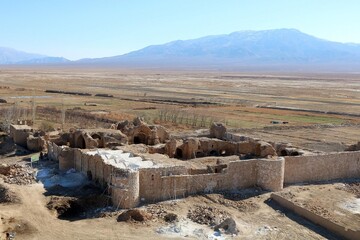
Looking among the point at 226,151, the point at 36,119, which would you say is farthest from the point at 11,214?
the point at 36,119

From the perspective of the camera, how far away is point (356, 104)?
3184 inches

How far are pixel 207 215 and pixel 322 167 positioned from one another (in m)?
9.55

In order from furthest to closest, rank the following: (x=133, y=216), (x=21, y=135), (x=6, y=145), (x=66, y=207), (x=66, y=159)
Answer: (x=21, y=135), (x=6, y=145), (x=66, y=159), (x=66, y=207), (x=133, y=216)

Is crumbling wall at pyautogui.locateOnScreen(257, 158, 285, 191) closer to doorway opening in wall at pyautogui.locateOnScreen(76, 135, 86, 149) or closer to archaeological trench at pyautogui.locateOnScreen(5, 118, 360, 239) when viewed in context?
archaeological trench at pyautogui.locateOnScreen(5, 118, 360, 239)

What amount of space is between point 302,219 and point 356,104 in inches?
2539

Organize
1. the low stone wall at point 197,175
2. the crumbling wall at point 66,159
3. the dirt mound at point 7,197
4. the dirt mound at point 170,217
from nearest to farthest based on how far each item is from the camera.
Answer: the dirt mound at point 170,217
the low stone wall at point 197,175
the dirt mound at point 7,197
the crumbling wall at point 66,159

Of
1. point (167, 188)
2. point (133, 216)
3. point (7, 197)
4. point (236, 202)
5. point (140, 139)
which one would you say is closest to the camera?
point (133, 216)

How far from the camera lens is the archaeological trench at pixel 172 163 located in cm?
2236

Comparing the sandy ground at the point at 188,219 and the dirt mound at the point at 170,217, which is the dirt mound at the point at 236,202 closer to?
the sandy ground at the point at 188,219

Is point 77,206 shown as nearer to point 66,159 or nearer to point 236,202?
point 66,159

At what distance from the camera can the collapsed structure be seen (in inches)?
880

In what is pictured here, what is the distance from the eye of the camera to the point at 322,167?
27.4 m

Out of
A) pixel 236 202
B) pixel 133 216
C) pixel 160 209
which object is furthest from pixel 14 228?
pixel 236 202

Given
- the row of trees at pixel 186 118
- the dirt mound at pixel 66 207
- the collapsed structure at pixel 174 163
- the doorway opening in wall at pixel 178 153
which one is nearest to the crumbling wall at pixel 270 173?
the collapsed structure at pixel 174 163
